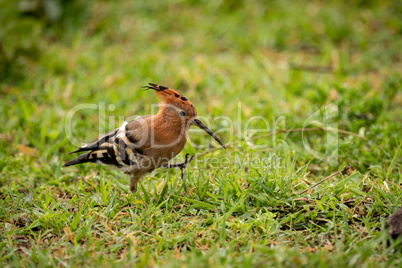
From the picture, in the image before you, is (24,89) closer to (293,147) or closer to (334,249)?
(293,147)

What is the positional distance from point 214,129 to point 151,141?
136 centimetres

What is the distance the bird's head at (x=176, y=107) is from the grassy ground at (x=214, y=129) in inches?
19.3

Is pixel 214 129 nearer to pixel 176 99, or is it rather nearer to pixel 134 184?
pixel 176 99

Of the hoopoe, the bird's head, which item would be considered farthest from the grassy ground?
the bird's head

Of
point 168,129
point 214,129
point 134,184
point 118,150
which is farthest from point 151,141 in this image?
point 214,129

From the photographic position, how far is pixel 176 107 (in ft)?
11.1

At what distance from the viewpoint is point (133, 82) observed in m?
5.55

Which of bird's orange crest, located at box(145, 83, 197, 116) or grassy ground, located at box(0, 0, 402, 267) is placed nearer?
grassy ground, located at box(0, 0, 402, 267)

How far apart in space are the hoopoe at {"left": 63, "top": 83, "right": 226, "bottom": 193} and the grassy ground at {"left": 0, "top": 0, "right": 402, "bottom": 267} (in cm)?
23

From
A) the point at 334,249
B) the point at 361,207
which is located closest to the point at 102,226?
the point at 334,249

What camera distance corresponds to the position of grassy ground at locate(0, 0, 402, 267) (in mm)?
→ 2783

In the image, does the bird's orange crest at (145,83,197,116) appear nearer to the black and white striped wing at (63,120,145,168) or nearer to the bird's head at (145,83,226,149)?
the bird's head at (145,83,226,149)

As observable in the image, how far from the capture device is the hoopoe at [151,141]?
10.9 feet

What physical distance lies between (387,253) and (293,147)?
159 cm
